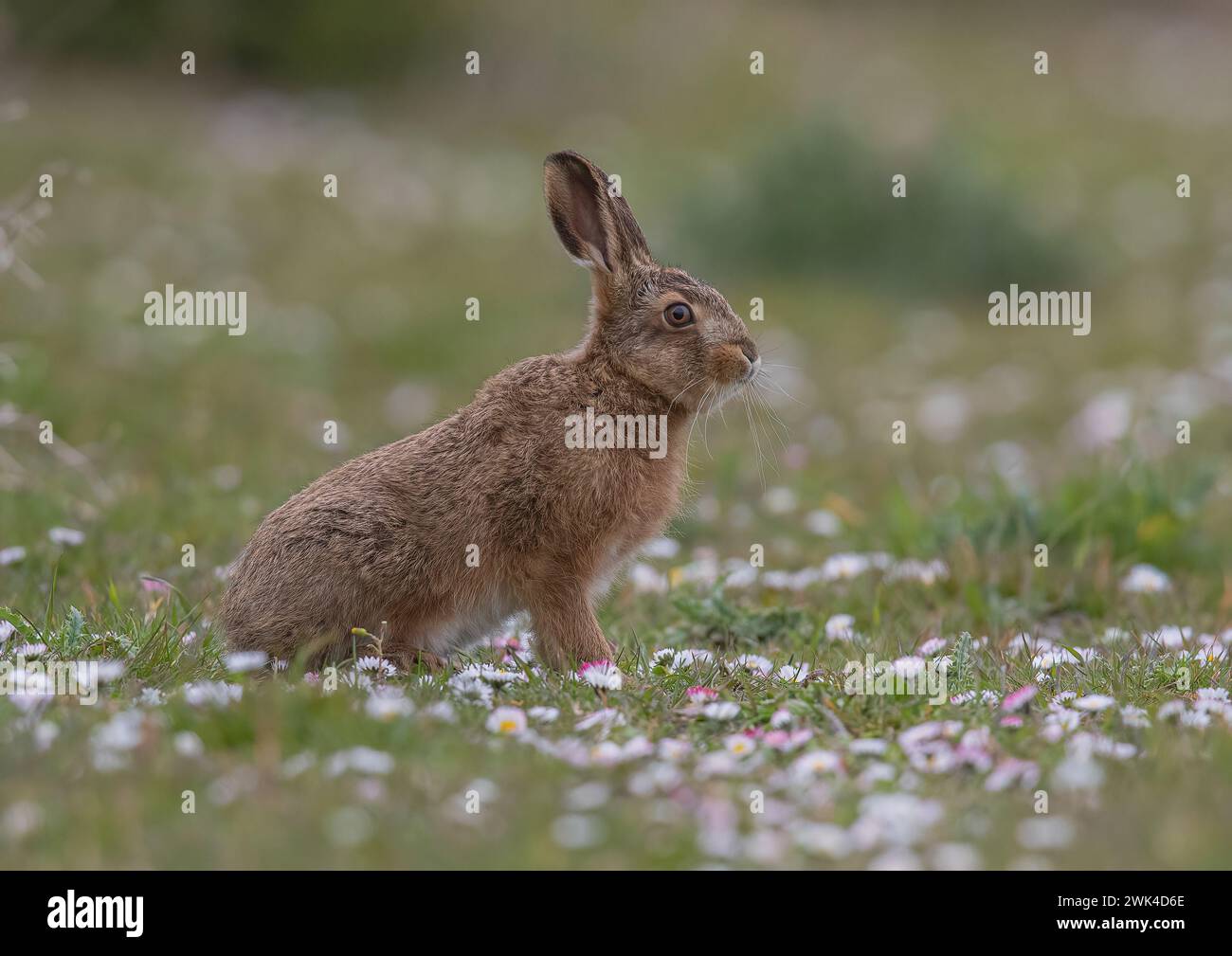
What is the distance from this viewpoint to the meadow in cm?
399

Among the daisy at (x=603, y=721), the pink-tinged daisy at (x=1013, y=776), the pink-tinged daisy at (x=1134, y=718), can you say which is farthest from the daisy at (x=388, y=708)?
the pink-tinged daisy at (x=1134, y=718)

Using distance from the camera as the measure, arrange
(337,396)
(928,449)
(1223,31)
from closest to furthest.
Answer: (928,449) < (337,396) < (1223,31)

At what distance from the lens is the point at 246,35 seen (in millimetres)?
20484

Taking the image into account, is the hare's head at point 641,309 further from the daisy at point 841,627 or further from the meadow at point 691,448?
the daisy at point 841,627

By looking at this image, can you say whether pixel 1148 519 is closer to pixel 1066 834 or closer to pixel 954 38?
pixel 1066 834

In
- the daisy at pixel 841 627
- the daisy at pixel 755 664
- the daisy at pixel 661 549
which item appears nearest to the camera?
the daisy at pixel 755 664

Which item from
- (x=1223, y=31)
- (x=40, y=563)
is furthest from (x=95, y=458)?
(x=1223, y=31)

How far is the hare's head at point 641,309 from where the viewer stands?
5.68 meters

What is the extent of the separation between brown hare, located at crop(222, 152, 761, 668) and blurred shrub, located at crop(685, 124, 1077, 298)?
342 inches

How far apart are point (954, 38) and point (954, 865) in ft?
75.4

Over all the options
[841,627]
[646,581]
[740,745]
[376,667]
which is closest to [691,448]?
[646,581]

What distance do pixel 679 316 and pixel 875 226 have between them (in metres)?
9.18

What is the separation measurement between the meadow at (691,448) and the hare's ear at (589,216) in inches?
34.6

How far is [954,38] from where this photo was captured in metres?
24.6
